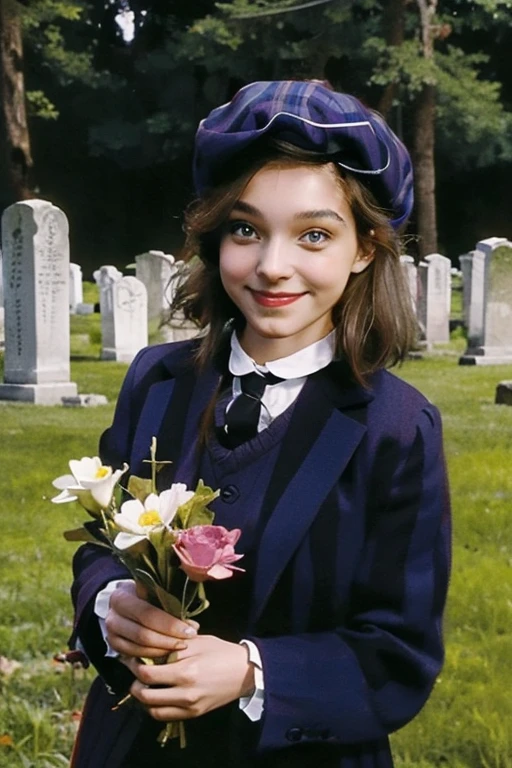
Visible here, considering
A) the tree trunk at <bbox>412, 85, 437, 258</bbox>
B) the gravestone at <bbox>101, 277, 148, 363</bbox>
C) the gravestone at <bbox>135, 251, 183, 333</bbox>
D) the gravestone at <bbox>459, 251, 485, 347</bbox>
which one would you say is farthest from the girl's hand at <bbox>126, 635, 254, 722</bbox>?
the tree trunk at <bbox>412, 85, 437, 258</bbox>

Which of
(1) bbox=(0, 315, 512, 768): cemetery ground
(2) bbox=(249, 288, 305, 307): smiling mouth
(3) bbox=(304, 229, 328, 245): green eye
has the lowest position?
(1) bbox=(0, 315, 512, 768): cemetery ground

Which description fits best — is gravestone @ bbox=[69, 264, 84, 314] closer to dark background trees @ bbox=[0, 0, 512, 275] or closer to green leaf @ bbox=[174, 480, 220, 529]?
dark background trees @ bbox=[0, 0, 512, 275]

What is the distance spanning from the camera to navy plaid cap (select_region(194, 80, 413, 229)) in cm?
161

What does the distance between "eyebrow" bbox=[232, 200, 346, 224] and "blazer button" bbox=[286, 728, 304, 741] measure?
713 mm

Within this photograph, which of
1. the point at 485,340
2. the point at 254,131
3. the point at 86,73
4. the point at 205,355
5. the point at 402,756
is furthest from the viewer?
the point at 86,73

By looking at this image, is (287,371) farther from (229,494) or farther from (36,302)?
(36,302)

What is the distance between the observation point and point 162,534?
144 cm

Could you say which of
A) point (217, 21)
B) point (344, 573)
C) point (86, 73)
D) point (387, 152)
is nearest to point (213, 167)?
point (387, 152)

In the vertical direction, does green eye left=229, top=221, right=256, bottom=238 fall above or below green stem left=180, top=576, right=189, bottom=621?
above

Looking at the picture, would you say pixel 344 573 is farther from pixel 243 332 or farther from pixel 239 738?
pixel 243 332

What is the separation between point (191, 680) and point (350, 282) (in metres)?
0.66

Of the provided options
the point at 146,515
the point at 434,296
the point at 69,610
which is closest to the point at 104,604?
the point at 146,515

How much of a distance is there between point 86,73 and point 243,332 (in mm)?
25695

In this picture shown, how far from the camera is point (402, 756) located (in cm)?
316
